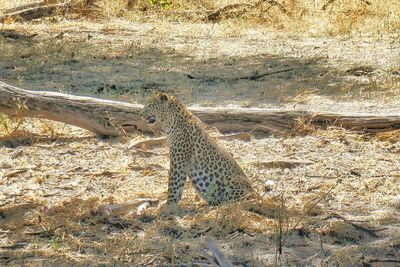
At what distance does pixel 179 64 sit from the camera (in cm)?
1252

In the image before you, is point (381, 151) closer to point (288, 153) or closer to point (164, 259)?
point (288, 153)

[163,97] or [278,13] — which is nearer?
[163,97]

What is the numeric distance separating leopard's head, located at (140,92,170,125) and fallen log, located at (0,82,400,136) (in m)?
1.51

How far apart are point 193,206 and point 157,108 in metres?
0.89

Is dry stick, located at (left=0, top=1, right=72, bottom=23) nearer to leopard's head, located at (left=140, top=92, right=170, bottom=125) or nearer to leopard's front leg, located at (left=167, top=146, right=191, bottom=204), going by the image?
leopard's head, located at (left=140, top=92, right=170, bottom=125)

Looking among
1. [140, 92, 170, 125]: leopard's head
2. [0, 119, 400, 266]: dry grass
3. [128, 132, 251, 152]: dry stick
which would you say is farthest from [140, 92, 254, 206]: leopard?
[128, 132, 251, 152]: dry stick

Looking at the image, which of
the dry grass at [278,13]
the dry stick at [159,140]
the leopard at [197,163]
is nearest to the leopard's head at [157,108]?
the leopard at [197,163]

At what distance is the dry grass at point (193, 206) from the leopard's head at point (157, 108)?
614 mm

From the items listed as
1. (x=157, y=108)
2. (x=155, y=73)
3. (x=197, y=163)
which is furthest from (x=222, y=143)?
(x=155, y=73)

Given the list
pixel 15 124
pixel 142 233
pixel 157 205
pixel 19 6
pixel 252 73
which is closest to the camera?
pixel 142 233

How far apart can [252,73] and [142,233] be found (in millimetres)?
5968

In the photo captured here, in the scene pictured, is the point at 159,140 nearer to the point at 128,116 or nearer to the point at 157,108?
the point at 128,116

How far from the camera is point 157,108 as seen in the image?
7.17m

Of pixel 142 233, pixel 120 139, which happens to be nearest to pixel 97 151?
pixel 120 139
